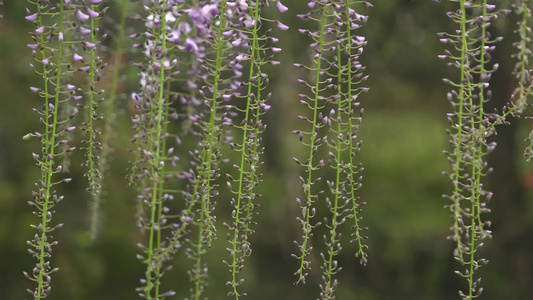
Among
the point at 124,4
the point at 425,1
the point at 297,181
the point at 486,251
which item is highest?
the point at 425,1

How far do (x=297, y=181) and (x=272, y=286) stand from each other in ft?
2.56

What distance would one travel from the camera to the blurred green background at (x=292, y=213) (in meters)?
3.45

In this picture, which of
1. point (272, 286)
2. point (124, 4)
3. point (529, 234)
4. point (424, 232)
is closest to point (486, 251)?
point (529, 234)

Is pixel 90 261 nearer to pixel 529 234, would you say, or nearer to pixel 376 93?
pixel 529 234

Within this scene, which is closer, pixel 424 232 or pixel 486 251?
pixel 486 251

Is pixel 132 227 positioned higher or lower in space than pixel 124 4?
lower

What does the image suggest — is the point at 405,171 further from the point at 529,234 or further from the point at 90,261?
the point at 90,261

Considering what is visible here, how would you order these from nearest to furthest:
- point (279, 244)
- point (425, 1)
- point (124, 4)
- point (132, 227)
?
point (124, 4) < point (425, 1) < point (132, 227) < point (279, 244)

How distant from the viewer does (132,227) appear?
146 inches

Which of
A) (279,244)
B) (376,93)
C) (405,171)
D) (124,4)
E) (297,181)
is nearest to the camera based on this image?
(124,4)

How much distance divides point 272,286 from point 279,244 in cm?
33

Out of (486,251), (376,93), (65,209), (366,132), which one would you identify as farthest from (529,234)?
(376,93)

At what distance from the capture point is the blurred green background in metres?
3.45

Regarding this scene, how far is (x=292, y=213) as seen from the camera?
4234 mm
